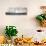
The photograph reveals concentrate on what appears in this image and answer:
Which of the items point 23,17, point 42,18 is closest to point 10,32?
point 23,17

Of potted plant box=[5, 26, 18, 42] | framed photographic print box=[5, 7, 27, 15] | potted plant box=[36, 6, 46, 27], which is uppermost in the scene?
framed photographic print box=[5, 7, 27, 15]

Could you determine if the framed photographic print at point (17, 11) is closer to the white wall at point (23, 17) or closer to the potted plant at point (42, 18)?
the white wall at point (23, 17)

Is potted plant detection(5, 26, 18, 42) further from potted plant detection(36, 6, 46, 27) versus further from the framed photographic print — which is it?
potted plant detection(36, 6, 46, 27)

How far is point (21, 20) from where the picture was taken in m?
2.81

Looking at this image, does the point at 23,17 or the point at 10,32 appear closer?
the point at 10,32

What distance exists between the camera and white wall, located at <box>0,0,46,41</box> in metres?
2.80

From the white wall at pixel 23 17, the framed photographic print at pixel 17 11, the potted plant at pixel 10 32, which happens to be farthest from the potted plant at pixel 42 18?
the potted plant at pixel 10 32

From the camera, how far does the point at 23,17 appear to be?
9.23ft

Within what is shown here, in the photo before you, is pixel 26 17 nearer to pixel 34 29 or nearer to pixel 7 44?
pixel 34 29

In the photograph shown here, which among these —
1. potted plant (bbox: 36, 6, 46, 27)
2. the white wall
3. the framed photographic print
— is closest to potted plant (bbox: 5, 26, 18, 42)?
the white wall

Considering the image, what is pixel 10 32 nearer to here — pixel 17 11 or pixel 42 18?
pixel 17 11

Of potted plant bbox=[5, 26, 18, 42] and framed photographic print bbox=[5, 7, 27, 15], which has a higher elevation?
framed photographic print bbox=[5, 7, 27, 15]

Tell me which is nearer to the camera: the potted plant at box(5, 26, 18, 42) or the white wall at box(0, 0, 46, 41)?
the potted plant at box(5, 26, 18, 42)

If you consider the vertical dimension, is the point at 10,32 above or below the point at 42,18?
below
